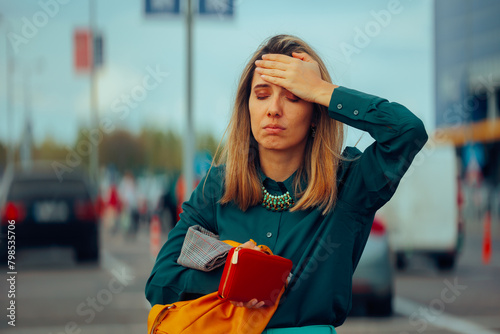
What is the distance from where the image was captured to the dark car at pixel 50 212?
14406 mm

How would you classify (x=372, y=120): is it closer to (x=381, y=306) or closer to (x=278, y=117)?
(x=278, y=117)

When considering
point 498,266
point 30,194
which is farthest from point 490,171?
point 30,194

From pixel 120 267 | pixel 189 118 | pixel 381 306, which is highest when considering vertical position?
pixel 189 118

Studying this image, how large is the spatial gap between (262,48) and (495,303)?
794cm

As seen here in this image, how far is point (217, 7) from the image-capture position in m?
8.23

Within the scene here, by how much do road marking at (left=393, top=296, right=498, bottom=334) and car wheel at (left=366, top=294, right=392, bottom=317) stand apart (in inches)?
8.0

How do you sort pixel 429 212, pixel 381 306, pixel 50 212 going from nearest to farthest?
pixel 381 306, pixel 429 212, pixel 50 212

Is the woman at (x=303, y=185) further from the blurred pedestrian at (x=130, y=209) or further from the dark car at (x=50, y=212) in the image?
the blurred pedestrian at (x=130, y=209)

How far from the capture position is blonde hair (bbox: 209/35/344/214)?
2.23 m

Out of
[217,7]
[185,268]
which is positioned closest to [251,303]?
[185,268]

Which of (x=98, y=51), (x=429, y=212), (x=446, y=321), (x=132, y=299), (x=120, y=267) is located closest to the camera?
(x=446, y=321)

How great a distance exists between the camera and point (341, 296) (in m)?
2.19

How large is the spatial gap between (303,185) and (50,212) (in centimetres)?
1302

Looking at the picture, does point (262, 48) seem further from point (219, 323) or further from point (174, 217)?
point (174, 217)
